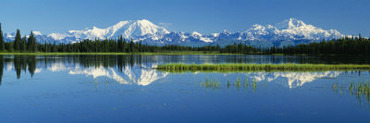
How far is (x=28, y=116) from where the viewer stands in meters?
19.6

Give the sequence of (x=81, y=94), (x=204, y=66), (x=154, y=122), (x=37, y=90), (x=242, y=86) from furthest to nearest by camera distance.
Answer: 1. (x=204, y=66)
2. (x=242, y=86)
3. (x=37, y=90)
4. (x=81, y=94)
5. (x=154, y=122)

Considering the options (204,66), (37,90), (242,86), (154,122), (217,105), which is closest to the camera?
(154,122)

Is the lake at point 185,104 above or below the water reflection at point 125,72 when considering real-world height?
below

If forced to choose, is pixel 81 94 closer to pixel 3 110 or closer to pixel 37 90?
pixel 37 90

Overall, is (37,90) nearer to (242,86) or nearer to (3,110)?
(3,110)

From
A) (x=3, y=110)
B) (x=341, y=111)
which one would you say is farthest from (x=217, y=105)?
(x=3, y=110)

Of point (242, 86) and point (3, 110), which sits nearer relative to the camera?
point (3, 110)

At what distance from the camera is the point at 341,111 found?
71.4 feet

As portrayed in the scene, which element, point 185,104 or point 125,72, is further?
point 125,72

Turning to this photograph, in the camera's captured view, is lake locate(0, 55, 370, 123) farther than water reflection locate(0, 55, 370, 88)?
No

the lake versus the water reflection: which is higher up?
the water reflection

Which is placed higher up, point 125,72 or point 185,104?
point 125,72

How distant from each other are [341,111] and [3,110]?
21.8 m

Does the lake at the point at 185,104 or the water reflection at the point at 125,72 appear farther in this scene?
the water reflection at the point at 125,72
